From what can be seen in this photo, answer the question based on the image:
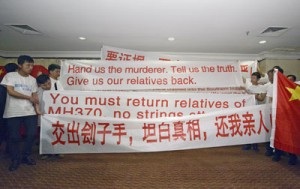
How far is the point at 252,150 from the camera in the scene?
2842 millimetres

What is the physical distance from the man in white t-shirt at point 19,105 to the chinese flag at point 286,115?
2747mm

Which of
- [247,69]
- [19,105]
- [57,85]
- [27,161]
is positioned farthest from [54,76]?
[247,69]

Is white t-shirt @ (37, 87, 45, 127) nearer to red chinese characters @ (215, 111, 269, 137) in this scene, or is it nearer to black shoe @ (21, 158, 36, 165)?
black shoe @ (21, 158, 36, 165)

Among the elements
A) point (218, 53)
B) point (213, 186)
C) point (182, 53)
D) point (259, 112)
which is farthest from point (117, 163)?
point (218, 53)

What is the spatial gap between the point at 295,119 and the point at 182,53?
4.02 meters

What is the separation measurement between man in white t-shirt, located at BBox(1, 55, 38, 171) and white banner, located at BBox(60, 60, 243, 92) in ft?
1.67

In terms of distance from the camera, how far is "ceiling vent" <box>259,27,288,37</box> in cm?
394

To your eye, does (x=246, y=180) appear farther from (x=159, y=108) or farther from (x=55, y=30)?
(x=55, y=30)

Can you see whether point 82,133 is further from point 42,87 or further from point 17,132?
point 42,87

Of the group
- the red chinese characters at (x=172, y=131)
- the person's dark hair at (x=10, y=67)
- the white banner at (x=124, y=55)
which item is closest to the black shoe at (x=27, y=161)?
the person's dark hair at (x=10, y=67)

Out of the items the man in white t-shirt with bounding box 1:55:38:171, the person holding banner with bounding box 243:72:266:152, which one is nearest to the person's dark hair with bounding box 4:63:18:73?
the man in white t-shirt with bounding box 1:55:38:171

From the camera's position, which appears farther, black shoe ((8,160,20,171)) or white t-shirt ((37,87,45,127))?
white t-shirt ((37,87,45,127))

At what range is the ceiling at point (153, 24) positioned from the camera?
114 inches

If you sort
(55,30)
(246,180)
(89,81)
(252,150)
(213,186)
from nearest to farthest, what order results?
(213,186), (246,180), (89,81), (252,150), (55,30)
